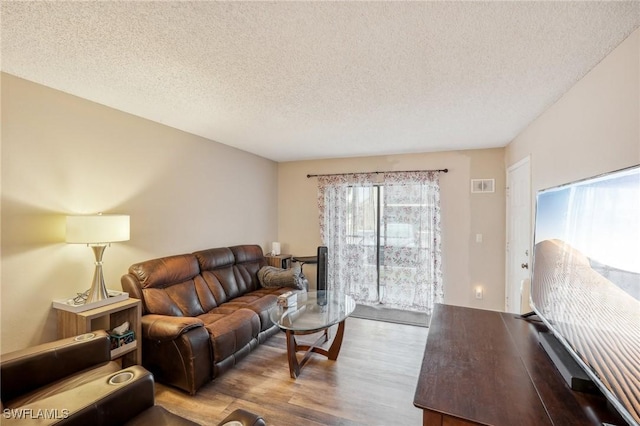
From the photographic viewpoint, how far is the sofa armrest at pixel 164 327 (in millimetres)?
2193

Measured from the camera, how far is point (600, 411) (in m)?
0.93

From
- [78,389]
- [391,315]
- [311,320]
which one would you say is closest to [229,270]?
[311,320]

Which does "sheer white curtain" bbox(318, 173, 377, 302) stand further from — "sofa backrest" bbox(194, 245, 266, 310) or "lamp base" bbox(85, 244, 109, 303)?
"lamp base" bbox(85, 244, 109, 303)

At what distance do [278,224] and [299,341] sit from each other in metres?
2.45

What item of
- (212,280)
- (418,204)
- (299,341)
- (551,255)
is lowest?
(299,341)

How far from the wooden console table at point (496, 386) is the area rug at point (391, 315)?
7.77 ft

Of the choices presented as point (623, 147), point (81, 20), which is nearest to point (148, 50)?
point (81, 20)

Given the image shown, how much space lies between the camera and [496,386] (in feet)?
3.48

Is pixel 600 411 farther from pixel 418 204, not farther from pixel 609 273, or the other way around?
pixel 418 204

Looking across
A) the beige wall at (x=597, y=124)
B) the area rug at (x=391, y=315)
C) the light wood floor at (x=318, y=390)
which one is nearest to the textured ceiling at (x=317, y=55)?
the beige wall at (x=597, y=124)

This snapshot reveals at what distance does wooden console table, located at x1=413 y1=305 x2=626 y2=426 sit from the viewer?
0.91 m

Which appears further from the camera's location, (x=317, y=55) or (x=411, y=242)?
(x=411, y=242)

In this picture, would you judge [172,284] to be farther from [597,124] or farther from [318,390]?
[597,124]

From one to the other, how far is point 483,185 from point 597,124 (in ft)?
7.69
